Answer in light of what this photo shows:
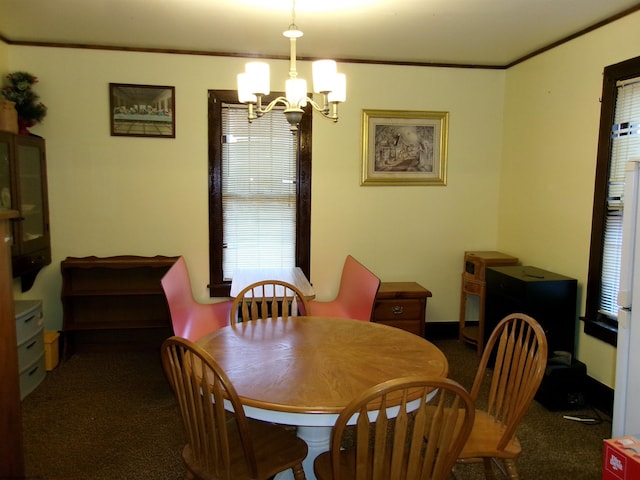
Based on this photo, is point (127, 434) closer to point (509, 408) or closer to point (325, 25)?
point (509, 408)

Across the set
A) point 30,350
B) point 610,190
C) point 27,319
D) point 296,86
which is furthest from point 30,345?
point 610,190

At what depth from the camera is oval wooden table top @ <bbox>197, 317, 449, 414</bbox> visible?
1680 millimetres

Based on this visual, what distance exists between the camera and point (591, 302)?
10.5ft

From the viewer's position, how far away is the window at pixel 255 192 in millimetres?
4016

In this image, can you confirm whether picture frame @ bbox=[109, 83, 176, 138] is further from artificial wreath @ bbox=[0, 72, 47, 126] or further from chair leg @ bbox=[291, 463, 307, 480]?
chair leg @ bbox=[291, 463, 307, 480]

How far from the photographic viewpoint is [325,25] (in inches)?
126

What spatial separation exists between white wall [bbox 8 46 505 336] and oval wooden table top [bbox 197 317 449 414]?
1.74 m

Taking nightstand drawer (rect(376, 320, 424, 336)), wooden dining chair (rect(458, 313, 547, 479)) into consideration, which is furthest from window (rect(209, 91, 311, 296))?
wooden dining chair (rect(458, 313, 547, 479))

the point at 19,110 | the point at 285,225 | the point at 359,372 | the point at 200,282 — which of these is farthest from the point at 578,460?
the point at 19,110

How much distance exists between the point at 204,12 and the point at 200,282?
6.90 ft

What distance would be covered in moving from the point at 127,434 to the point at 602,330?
2.95 m

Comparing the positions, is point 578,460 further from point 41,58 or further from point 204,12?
point 41,58

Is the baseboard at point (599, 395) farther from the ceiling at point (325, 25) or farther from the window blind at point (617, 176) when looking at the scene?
the ceiling at point (325, 25)

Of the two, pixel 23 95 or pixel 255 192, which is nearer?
pixel 23 95
